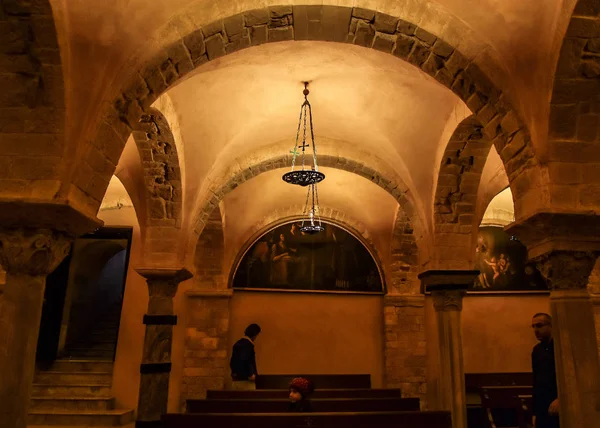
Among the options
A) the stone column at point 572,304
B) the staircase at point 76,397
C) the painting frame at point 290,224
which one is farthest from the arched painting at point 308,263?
the stone column at point 572,304

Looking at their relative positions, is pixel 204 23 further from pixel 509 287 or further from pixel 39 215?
pixel 509 287

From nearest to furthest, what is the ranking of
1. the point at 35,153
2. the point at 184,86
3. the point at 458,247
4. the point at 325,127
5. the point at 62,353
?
the point at 35,153, the point at 184,86, the point at 458,247, the point at 325,127, the point at 62,353

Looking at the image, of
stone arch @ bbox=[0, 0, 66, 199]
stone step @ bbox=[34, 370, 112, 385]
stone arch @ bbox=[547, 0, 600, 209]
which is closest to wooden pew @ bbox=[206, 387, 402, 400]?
stone step @ bbox=[34, 370, 112, 385]

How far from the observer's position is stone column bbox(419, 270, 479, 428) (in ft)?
21.1

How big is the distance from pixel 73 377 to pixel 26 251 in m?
7.36

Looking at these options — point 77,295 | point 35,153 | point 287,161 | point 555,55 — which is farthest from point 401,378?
point 35,153

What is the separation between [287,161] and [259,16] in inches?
167

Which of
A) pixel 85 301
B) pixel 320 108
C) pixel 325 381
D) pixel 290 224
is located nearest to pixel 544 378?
pixel 320 108

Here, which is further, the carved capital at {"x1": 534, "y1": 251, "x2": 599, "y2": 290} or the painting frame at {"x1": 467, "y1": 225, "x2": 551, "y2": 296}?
the painting frame at {"x1": 467, "y1": 225, "x2": 551, "y2": 296}

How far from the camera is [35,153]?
11.7 feet

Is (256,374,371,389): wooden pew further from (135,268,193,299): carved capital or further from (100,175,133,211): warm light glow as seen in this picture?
(100,175,133,211): warm light glow

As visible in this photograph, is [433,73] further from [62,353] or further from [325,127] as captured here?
[62,353]

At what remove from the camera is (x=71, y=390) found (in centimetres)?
938

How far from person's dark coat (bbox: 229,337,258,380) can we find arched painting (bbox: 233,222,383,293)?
13.1 ft
